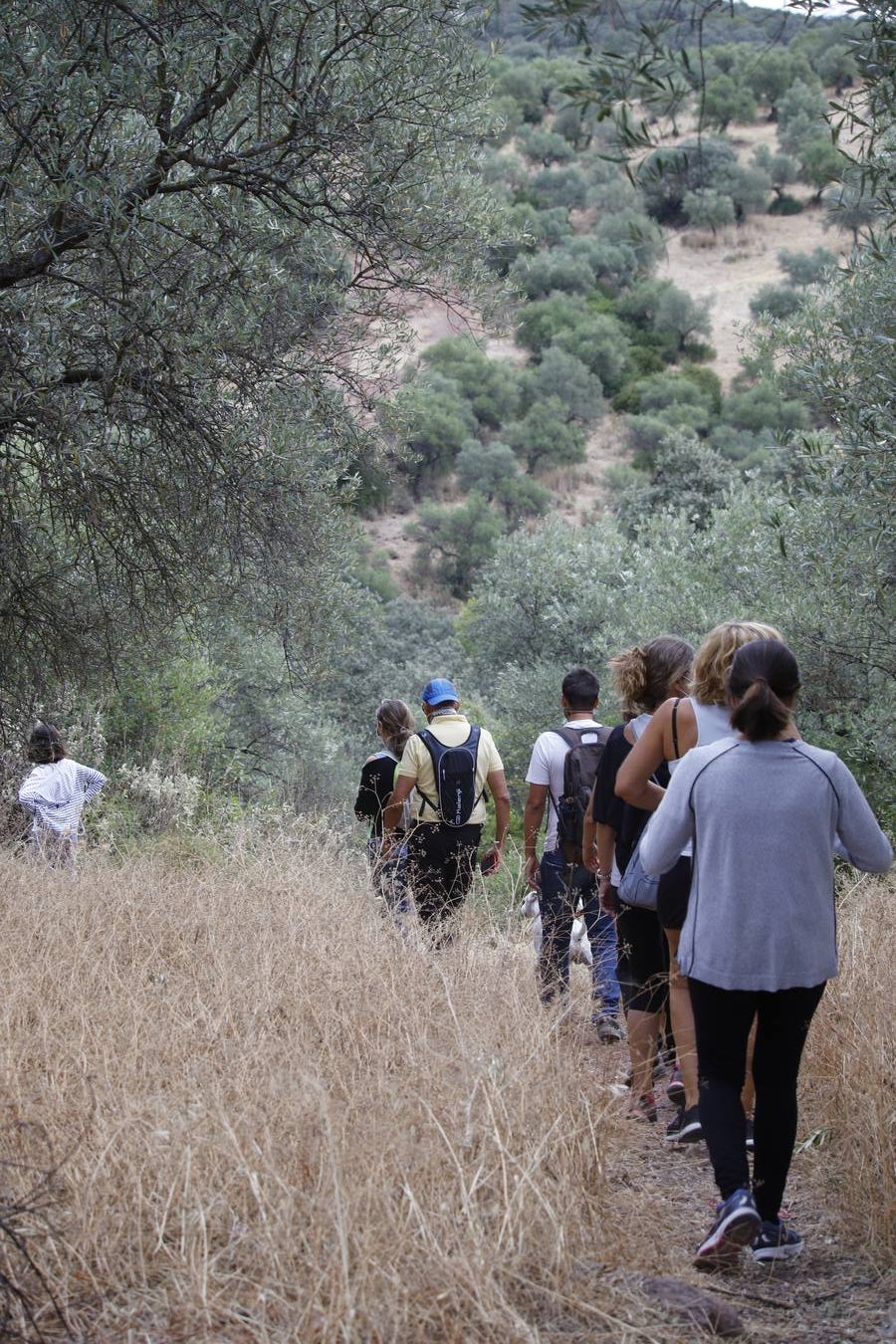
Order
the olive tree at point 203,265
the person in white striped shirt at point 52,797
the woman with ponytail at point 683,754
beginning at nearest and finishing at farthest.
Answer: the woman with ponytail at point 683,754
the olive tree at point 203,265
the person in white striped shirt at point 52,797

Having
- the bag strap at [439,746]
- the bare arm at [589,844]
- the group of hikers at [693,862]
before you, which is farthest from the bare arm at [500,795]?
the bare arm at [589,844]

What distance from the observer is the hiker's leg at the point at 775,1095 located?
3.59 m

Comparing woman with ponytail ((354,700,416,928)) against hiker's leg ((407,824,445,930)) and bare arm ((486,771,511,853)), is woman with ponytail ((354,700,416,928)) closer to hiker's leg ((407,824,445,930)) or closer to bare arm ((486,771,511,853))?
hiker's leg ((407,824,445,930))

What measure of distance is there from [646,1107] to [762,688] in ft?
7.03

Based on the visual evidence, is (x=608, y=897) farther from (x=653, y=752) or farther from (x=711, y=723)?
(x=711, y=723)

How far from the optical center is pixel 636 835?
16.0ft

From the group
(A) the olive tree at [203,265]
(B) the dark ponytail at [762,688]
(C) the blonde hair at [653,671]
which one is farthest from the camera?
(A) the olive tree at [203,265]

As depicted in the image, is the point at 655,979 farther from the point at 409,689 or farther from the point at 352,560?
the point at 409,689

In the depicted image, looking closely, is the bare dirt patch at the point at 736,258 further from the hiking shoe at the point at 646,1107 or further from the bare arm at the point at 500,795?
the hiking shoe at the point at 646,1107

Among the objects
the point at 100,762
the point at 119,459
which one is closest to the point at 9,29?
the point at 119,459

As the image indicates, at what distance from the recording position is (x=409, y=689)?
2825cm

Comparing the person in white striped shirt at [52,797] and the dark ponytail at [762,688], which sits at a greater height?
the dark ponytail at [762,688]

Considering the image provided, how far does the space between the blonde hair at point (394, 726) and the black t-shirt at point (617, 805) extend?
6.72 feet

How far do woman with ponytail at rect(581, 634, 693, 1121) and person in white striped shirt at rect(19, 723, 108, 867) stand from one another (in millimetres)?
4347
